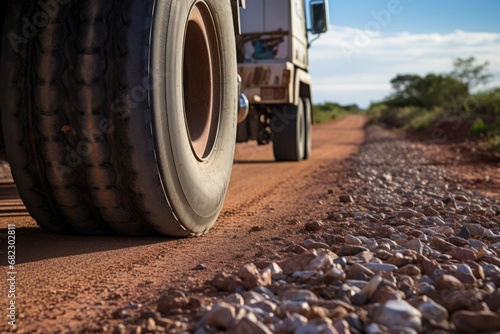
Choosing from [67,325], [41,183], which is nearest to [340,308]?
[67,325]

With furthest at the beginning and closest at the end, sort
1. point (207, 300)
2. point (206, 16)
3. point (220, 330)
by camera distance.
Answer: point (206, 16)
point (207, 300)
point (220, 330)

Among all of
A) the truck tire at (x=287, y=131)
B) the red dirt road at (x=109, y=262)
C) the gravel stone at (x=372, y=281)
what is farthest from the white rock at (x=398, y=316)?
the truck tire at (x=287, y=131)

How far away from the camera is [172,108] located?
2.71 meters

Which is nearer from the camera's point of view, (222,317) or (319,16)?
(222,317)

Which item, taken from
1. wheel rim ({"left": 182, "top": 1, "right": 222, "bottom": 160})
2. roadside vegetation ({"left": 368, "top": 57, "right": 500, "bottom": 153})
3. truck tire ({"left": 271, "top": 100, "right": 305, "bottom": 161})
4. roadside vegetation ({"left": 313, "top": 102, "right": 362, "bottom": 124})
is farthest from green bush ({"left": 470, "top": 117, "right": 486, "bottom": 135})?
roadside vegetation ({"left": 313, "top": 102, "right": 362, "bottom": 124})

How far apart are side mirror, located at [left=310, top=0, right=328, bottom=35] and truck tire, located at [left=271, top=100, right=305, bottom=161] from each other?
120 centimetres

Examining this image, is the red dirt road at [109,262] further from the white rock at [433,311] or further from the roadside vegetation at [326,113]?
the roadside vegetation at [326,113]

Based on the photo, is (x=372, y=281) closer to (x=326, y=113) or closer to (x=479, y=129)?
(x=479, y=129)

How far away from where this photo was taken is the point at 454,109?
23.4m

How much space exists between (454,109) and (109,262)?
2273 centimetres

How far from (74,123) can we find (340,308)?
4.60ft

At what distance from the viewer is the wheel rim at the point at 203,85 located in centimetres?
341

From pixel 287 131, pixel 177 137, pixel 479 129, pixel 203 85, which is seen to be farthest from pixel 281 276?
pixel 479 129

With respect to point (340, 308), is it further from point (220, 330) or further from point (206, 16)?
point (206, 16)
